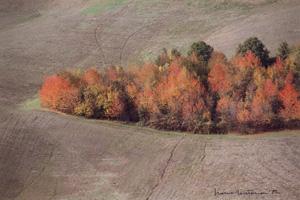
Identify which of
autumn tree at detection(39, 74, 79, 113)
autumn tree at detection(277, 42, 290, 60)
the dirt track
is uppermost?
autumn tree at detection(277, 42, 290, 60)

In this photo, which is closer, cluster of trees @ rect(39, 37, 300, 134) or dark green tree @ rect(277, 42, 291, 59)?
cluster of trees @ rect(39, 37, 300, 134)

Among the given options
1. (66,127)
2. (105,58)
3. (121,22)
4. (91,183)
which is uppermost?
(121,22)

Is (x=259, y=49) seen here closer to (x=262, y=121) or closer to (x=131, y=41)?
(x=262, y=121)

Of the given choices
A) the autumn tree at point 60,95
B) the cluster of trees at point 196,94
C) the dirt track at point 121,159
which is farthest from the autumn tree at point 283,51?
the autumn tree at point 60,95

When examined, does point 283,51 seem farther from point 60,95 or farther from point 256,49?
point 60,95

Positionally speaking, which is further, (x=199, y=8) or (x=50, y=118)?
(x=199, y=8)

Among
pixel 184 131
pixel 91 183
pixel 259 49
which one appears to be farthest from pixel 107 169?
pixel 259 49

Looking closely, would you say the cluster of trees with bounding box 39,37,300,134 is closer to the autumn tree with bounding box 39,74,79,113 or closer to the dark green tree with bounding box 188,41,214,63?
the autumn tree with bounding box 39,74,79,113

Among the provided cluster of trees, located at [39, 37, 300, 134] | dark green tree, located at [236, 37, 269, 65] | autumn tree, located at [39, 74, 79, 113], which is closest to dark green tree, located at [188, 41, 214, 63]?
cluster of trees, located at [39, 37, 300, 134]

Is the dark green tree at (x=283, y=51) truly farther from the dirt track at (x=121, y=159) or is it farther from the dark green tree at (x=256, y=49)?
the dirt track at (x=121, y=159)
